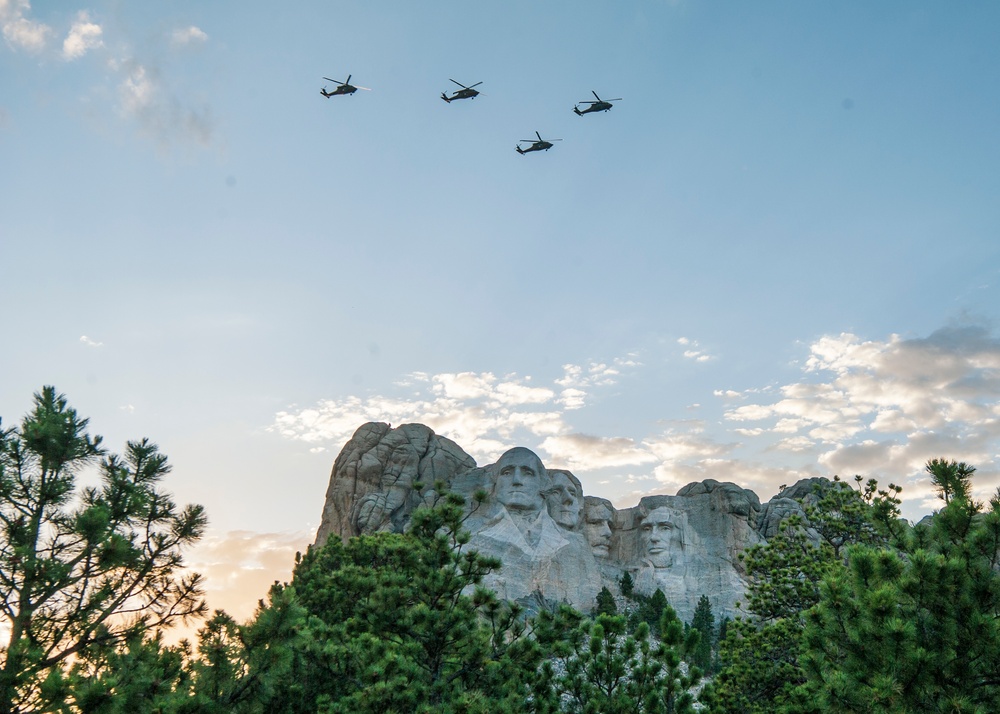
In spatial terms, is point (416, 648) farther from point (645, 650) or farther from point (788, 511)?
point (788, 511)

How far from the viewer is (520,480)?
50125 mm

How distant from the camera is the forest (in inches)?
406

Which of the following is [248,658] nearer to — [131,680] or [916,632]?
[131,680]

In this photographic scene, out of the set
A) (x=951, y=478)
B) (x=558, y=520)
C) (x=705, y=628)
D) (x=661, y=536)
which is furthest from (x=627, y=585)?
(x=951, y=478)

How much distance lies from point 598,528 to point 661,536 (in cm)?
397

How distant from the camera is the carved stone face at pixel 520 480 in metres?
49.3

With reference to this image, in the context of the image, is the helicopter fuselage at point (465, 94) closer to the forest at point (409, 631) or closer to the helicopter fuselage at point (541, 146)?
the helicopter fuselage at point (541, 146)

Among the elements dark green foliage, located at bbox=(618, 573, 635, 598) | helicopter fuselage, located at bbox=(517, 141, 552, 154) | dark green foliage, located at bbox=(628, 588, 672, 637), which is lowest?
dark green foliage, located at bbox=(628, 588, 672, 637)

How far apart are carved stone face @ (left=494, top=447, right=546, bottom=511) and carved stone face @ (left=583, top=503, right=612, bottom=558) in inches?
198

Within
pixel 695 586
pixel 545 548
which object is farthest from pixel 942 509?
pixel 695 586

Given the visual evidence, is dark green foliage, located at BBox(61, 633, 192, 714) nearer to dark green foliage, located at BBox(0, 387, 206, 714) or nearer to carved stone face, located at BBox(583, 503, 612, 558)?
dark green foliage, located at BBox(0, 387, 206, 714)

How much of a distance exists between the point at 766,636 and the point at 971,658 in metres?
9.59

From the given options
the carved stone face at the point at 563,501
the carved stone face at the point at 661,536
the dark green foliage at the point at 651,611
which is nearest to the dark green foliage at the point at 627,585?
the dark green foliage at the point at 651,611

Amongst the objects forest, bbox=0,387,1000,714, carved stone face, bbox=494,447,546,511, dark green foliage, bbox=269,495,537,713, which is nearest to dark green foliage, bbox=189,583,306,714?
forest, bbox=0,387,1000,714
